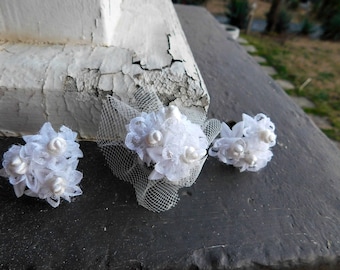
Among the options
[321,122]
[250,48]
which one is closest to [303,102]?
[321,122]

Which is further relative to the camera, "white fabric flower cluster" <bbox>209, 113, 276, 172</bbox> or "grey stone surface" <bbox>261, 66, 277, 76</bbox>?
"grey stone surface" <bbox>261, 66, 277, 76</bbox>

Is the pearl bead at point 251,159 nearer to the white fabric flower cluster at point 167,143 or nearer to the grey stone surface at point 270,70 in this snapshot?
the white fabric flower cluster at point 167,143

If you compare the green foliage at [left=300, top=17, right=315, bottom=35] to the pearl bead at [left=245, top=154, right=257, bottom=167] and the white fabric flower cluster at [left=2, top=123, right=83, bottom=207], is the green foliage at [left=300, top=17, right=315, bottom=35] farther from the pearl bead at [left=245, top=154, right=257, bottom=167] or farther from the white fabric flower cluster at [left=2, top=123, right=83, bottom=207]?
the white fabric flower cluster at [left=2, top=123, right=83, bottom=207]

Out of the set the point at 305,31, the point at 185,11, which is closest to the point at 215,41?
the point at 185,11

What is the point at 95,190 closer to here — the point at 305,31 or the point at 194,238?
the point at 194,238

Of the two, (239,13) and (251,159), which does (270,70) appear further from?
(251,159)

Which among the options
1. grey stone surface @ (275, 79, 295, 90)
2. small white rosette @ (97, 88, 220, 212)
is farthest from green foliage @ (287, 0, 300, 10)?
small white rosette @ (97, 88, 220, 212)
